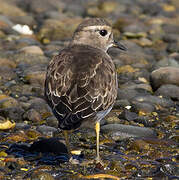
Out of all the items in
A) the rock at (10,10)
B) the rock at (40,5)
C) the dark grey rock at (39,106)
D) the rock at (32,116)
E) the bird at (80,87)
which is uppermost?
the bird at (80,87)

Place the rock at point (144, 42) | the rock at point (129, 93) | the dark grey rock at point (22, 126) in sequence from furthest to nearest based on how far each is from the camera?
the rock at point (144, 42), the rock at point (129, 93), the dark grey rock at point (22, 126)

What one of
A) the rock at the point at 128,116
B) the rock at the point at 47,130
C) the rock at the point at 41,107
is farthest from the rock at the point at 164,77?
the rock at the point at 47,130

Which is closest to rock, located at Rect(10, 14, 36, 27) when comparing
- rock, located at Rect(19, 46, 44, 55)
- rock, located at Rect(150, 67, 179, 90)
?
rock, located at Rect(19, 46, 44, 55)

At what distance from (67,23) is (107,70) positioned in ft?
24.3

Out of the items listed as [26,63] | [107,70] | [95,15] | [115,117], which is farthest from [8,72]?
[95,15]

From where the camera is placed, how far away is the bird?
5.89 meters

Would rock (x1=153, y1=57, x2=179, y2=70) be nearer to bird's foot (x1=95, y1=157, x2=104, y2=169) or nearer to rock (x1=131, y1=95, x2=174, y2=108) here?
rock (x1=131, y1=95, x2=174, y2=108)

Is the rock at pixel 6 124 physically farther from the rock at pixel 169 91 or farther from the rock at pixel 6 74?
the rock at pixel 169 91

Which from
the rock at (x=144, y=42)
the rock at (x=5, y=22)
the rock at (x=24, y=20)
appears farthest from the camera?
the rock at (x=24, y=20)

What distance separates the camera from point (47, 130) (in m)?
7.27

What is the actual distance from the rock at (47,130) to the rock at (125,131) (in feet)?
2.45

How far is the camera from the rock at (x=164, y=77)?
9.21m

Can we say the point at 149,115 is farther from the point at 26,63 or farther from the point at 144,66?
the point at 26,63

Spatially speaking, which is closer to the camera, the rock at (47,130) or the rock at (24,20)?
the rock at (47,130)
